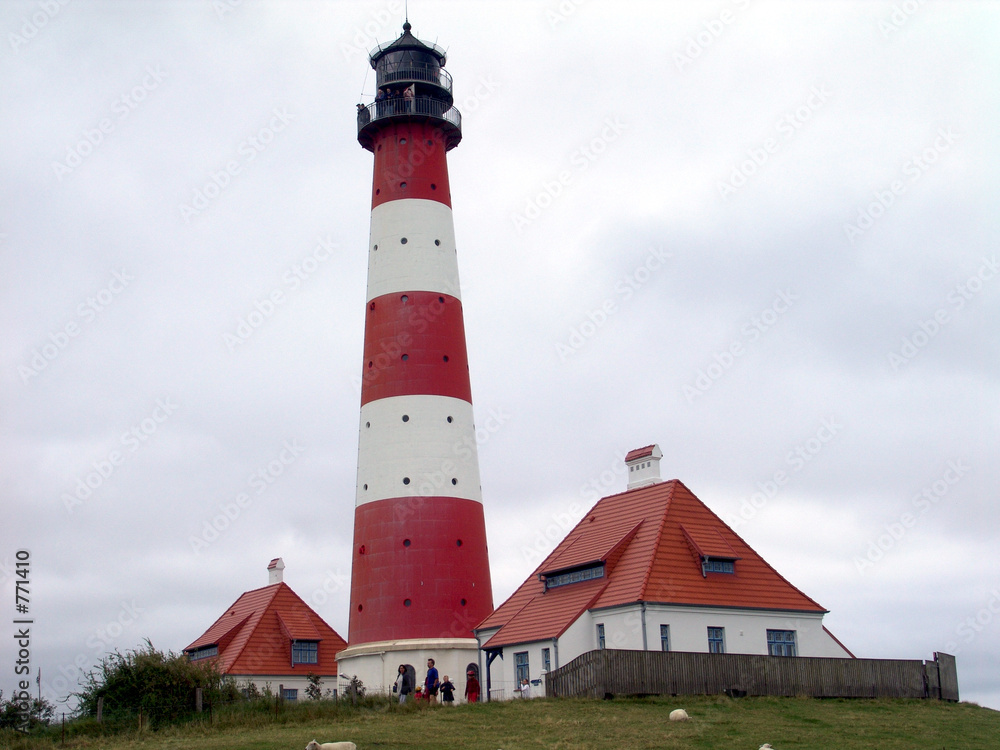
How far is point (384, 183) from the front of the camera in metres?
43.0

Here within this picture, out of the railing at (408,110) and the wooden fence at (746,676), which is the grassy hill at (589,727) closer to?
the wooden fence at (746,676)

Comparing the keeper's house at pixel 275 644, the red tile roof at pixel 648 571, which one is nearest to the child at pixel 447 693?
the red tile roof at pixel 648 571

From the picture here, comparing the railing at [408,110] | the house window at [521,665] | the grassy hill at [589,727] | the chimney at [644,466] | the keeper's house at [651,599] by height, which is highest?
the railing at [408,110]

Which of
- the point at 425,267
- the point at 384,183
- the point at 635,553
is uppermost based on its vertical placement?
the point at 384,183

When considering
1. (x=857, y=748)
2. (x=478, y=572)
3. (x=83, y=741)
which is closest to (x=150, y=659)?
(x=83, y=741)

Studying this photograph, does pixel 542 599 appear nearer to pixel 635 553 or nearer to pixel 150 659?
pixel 635 553

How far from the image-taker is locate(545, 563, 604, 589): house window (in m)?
36.8

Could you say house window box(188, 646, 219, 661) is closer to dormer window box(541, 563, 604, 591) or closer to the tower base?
the tower base

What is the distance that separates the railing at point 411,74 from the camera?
144 ft

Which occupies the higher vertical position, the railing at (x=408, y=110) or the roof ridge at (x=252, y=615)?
the railing at (x=408, y=110)

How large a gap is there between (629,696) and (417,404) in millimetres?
13293

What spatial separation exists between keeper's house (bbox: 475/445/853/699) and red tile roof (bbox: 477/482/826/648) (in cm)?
4

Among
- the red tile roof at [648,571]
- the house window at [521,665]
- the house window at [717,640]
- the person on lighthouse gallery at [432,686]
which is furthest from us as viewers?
the house window at [521,665]

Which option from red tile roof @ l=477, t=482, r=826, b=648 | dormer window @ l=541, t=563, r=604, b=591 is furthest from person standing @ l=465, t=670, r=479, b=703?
dormer window @ l=541, t=563, r=604, b=591
